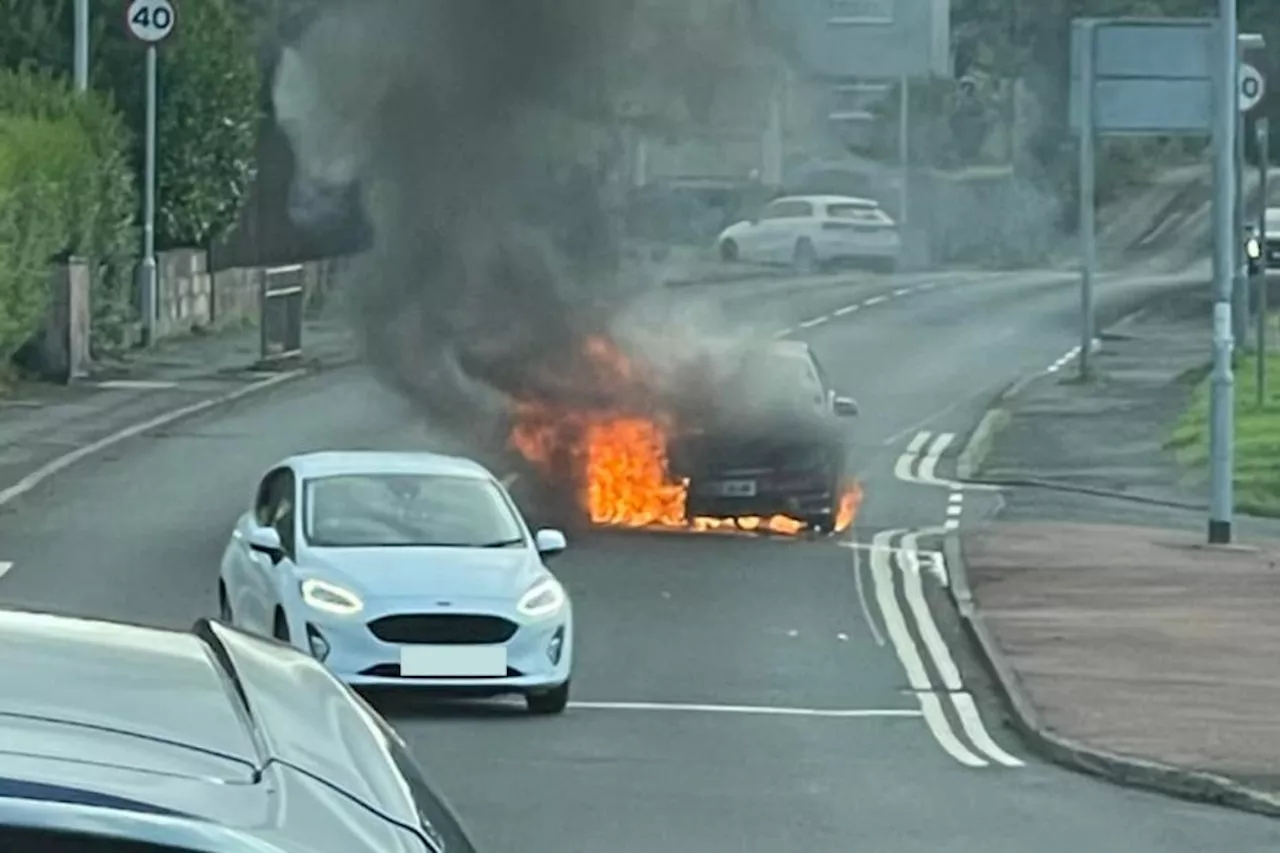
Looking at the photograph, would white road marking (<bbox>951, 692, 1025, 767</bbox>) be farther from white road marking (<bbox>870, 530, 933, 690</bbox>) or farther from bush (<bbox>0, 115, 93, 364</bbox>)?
bush (<bbox>0, 115, 93, 364</bbox>)

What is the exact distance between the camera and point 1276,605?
20953 millimetres

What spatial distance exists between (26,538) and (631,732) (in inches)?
355

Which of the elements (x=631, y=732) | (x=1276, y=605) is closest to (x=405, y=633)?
(x=631, y=732)

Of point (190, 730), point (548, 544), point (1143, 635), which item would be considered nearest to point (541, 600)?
point (548, 544)

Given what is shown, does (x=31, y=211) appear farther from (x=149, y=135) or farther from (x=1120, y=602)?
(x=1120, y=602)

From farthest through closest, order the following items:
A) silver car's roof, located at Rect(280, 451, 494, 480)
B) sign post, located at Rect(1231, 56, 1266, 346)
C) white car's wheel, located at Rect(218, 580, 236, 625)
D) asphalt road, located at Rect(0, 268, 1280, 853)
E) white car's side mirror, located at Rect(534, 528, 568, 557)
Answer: sign post, located at Rect(1231, 56, 1266, 346)
white car's wheel, located at Rect(218, 580, 236, 625)
silver car's roof, located at Rect(280, 451, 494, 480)
white car's side mirror, located at Rect(534, 528, 568, 557)
asphalt road, located at Rect(0, 268, 1280, 853)

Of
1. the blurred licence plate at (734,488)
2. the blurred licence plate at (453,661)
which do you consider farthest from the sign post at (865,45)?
the blurred licence plate at (453,661)

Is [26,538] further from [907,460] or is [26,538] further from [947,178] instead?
[947,178]

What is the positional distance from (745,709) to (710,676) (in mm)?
1217

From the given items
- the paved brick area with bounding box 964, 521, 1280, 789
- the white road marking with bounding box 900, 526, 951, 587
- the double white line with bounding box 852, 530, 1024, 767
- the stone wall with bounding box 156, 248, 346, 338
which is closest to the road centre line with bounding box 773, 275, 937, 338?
the stone wall with bounding box 156, 248, 346, 338

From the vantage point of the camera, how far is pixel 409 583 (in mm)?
16250

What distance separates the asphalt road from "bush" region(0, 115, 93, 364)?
248 cm

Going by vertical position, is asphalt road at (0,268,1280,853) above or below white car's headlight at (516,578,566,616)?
below

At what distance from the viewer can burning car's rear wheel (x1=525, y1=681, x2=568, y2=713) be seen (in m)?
16.3
